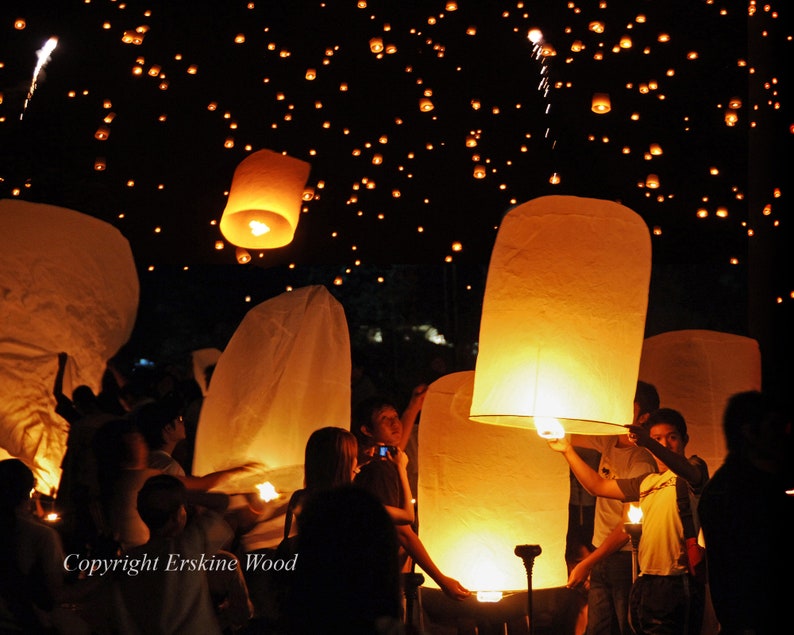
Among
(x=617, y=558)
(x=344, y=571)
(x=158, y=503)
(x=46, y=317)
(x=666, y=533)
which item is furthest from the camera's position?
(x=46, y=317)

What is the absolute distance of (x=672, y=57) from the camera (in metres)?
6.42

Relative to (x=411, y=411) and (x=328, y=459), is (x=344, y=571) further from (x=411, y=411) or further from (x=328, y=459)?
(x=411, y=411)

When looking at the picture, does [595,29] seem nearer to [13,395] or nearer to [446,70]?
[446,70]

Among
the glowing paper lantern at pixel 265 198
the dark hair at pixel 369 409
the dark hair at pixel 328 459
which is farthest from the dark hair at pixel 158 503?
the glowing paper lantern at pixel 265 198

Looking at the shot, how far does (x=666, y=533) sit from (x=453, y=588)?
95cm

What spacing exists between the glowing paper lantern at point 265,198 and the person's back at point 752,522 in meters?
2.77

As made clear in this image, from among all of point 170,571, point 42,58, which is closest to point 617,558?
point 170,571

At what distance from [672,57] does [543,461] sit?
3.93 meters

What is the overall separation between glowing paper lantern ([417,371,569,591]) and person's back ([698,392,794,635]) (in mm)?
863

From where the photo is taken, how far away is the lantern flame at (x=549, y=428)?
3.05 metres

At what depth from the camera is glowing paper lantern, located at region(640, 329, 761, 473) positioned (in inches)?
191

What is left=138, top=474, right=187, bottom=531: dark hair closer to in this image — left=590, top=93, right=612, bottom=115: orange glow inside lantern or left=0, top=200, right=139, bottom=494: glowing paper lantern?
left=0, top=200, right=139, bottom=494: glowing paper lantern

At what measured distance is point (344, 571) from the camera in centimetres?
169

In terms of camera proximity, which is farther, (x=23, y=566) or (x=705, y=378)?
(x=705, y=378)
